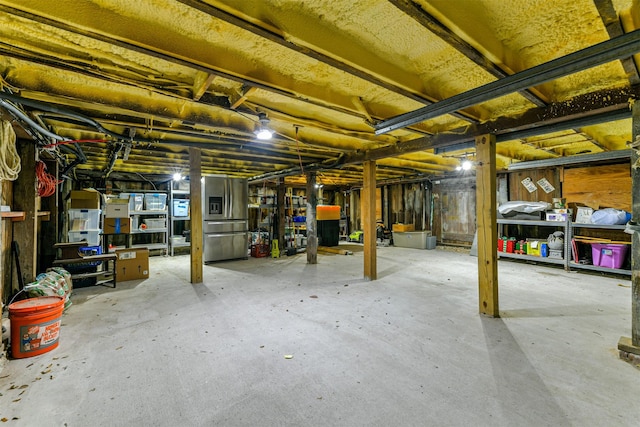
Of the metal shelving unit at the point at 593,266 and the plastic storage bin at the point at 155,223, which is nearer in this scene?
the metal shelving unit at the point at 593,266

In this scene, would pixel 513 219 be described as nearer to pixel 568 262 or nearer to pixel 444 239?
pixel 568 262

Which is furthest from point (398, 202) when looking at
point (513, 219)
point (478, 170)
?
point (478, 170)

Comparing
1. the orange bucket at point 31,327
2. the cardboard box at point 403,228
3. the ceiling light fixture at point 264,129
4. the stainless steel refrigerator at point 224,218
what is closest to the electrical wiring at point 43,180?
the orange bucket at point 31,327

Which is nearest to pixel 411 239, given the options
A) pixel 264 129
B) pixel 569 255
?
pixel 569 255

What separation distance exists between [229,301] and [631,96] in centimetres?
426

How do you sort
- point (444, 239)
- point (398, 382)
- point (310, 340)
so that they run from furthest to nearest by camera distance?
point (444, 239) → point (310, 340) → point (398, 382)

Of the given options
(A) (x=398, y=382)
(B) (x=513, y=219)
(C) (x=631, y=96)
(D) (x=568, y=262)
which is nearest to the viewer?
(A) (x=398, y=382)

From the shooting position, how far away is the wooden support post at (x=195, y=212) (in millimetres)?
4125

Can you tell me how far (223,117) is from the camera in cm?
298

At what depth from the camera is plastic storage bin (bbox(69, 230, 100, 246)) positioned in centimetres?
526

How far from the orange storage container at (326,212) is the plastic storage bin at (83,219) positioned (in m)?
5.14

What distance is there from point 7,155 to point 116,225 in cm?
319

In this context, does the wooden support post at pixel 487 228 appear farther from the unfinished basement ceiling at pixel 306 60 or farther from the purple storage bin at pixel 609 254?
the purple storage bin at pixel 609 254

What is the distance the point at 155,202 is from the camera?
700 centimetres
